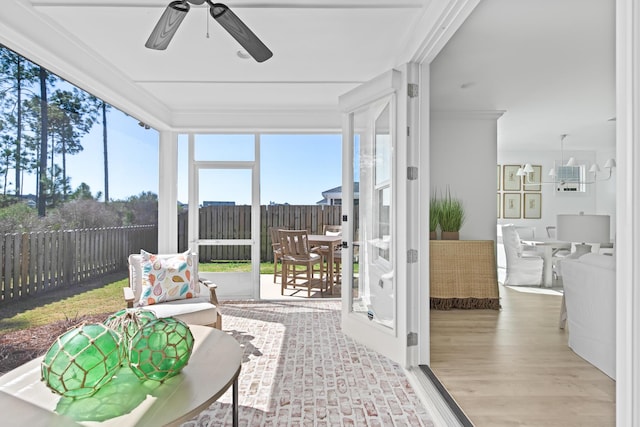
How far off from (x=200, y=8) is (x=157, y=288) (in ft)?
7.55

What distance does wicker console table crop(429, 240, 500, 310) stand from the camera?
4312 millimetres

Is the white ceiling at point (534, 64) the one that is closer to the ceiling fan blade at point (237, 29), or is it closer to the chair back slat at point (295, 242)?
the ceiling fan blade at point (237, 29)

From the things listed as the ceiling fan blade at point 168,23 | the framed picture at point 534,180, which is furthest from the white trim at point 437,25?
the framed picture at point 534,180

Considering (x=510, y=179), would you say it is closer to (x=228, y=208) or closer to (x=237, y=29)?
(x=228, y=208)

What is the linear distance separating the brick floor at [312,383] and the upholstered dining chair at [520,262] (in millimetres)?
3342

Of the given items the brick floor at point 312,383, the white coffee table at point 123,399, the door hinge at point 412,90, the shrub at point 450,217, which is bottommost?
the brick floor at point 312,383

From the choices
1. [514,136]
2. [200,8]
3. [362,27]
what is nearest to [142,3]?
[200,8]

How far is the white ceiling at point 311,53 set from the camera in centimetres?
236

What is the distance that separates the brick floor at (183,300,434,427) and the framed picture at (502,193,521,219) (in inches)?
207

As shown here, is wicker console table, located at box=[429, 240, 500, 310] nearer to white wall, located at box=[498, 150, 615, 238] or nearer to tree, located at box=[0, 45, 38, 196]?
white wall, located at box=[498, 150, 615, 238]

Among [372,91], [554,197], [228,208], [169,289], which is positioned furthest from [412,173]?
[554,197]

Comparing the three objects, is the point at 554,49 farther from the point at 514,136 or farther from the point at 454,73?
the point at 514,136

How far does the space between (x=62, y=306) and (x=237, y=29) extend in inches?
107

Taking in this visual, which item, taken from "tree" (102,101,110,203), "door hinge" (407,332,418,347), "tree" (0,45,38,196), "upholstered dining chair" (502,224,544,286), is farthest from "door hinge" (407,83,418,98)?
"upholstered dining chair" (502,224,544,286)
